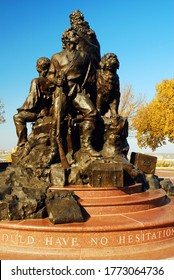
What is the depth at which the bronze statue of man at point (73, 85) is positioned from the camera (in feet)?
22.0

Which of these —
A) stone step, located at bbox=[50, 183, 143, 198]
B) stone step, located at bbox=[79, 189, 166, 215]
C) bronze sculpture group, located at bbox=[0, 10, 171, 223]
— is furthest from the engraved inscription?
stone step, located at bbox=[50, 183, 143, 198]

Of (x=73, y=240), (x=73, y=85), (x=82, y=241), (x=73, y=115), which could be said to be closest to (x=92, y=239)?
(x=82, y=241)

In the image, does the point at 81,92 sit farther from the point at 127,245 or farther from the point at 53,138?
the point at 127,245

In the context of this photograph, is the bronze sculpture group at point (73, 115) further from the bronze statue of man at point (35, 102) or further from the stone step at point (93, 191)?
the stone step at point (93, 191)

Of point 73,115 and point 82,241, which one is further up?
point 73,115

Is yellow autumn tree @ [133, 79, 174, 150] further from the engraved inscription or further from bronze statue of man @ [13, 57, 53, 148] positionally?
the engraved inscription

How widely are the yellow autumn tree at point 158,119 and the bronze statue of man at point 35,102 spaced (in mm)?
19677

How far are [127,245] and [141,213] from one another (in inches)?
35.6

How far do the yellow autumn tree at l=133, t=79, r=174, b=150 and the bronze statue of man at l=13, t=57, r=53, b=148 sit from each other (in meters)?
19.7

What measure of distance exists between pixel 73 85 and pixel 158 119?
2048cm

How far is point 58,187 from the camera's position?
586 cm

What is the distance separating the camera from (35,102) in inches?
290

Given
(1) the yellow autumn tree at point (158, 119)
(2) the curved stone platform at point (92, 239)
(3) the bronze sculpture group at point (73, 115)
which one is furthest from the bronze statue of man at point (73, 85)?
(1) the yellow autumn tree at point (158, 119)

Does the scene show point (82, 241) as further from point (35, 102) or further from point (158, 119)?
point (158, 119)
